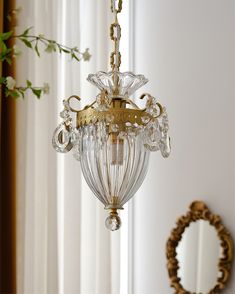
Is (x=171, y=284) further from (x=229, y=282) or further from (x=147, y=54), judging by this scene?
(x=147, y=54)

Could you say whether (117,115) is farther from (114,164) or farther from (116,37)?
(116,37)

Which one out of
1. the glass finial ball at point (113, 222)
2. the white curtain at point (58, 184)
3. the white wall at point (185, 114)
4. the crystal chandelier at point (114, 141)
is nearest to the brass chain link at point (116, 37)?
the crystal chandelier at point (114, 141)

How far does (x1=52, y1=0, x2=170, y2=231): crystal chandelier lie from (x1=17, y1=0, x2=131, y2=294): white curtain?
1.05m

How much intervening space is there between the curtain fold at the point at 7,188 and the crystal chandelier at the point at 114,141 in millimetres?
920

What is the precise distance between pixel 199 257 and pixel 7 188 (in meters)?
0.96

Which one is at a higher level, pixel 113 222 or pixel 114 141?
pixel 114 141

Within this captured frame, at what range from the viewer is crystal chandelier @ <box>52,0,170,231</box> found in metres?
1.63

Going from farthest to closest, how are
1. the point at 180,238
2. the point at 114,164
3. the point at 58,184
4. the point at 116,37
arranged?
the point at 180,238 → the point at 58,184 → the point at 116,37 → the point at 114,164

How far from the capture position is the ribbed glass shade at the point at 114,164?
1625mm

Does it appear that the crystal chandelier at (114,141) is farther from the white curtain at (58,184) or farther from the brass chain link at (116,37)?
the white curtain at (58,184)

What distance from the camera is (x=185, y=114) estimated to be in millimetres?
3117

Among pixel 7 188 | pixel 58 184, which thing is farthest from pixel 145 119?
pixel 58 184

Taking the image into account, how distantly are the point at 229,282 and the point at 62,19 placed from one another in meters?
1.42

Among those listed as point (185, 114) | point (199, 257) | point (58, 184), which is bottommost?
point (199, 257)
